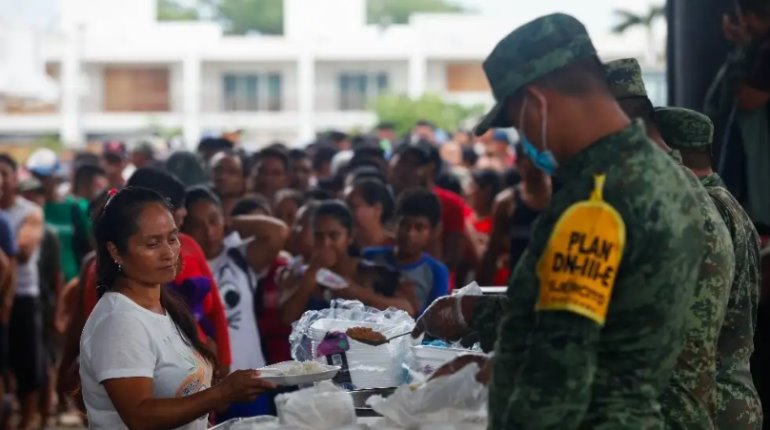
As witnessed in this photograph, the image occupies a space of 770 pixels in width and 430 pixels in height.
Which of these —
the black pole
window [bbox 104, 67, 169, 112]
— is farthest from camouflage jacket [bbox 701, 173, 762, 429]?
window [bbox 104, 67, 169, 112]

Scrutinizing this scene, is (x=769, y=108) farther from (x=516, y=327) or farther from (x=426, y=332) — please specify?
(x=516, y=327)

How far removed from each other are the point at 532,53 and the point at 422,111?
43665 mm

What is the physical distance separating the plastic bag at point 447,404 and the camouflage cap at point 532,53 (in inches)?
28.9

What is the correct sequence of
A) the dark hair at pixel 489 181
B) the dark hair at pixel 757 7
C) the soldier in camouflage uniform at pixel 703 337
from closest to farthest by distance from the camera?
the soldier in camouflage uniform at pixel 703 337 → the dark hair at pixel 757 7 → the dark hair at pixel 489 181

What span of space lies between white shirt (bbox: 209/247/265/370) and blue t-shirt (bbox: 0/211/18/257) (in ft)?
10.4

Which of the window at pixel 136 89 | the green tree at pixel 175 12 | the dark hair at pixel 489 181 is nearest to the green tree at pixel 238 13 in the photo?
the green tree at pixel 175 12

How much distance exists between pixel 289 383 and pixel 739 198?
3429 mm

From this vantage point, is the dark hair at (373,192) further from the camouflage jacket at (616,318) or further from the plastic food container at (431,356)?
the camouflage jacket at (616,318)

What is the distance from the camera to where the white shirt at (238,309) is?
681 cm

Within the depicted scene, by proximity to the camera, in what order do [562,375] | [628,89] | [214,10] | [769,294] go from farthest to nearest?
1. [214,10]
2. [769,294]
3. [628,89]
4. [562,375]

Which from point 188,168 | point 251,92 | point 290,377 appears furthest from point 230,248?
point 251,92

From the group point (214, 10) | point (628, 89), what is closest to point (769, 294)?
point (628, 89)

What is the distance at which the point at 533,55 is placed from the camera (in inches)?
124

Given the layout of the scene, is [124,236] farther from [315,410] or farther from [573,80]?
[573,80]
